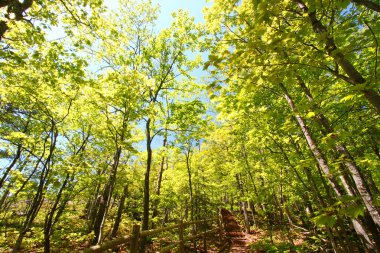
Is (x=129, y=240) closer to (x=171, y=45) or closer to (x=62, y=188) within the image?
(x=62, y=188)

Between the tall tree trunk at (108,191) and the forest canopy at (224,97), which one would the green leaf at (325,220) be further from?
the tall tree trunk at (108,191)

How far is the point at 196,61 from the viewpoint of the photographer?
38.2 feet

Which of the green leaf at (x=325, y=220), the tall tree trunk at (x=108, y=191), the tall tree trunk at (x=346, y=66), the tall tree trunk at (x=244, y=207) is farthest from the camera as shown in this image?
the tall tree trunk at (x=244, y=207)

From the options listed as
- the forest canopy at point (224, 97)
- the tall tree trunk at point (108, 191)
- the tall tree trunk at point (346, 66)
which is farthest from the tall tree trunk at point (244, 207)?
the tall tree trunk at point (346, 66)

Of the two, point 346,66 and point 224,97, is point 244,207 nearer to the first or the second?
point 224,97

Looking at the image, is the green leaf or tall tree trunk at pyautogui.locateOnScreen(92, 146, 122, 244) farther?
tall tree trunk at pyautogui.locateOnScreen(92, 146, 122, 244)

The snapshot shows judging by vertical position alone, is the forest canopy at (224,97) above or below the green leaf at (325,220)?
above

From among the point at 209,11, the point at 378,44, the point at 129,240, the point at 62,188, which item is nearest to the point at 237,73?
the point at 378,44

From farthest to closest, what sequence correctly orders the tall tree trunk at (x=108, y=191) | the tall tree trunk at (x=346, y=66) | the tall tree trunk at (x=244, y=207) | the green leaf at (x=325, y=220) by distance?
the tall tree trunk at (x=244, y=207) < the tall tree trunk at (x=108, y=191) < the tall tree trunk at (x=346, y=66) < the green leaf at (x=325, y=220)

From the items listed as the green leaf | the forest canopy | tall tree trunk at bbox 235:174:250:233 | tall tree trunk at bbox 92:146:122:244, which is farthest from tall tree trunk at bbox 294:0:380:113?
tall tree trunk at bbox 235:174:250:233

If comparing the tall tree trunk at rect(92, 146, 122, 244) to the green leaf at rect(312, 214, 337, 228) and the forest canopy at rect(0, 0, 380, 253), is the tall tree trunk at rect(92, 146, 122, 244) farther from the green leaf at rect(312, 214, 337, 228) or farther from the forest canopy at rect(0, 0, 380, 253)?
the green leaf at rect(312, 214, 337, 228)

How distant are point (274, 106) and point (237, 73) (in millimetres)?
5713

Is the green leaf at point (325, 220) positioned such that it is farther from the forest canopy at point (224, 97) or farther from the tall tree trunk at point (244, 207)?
the tall tree trunk at point (244, 207)

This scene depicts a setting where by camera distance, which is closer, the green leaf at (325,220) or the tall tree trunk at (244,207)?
the green leaf at (325,220)
